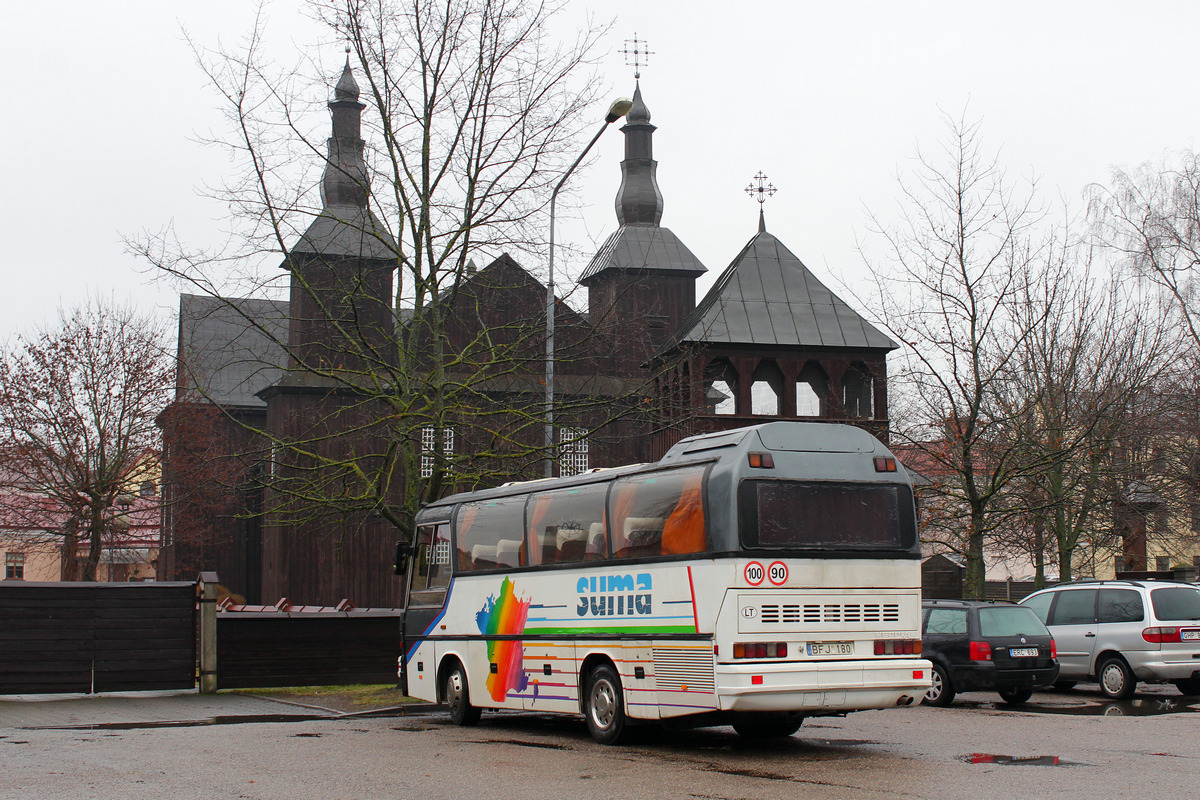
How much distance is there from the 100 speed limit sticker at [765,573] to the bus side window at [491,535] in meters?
3.64

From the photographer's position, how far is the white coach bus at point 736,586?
37.0 ft

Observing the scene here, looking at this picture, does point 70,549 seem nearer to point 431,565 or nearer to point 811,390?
point 811,390

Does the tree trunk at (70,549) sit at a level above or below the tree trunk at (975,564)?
above

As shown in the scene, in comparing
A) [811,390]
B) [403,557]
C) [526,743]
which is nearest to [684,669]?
[526,743]

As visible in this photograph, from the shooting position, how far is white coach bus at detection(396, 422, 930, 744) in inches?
444

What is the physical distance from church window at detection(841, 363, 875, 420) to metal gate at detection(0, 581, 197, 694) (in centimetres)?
2444

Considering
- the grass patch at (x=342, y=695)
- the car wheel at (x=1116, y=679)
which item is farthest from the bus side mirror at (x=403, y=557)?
the car wheel at (x=1116, y=679)

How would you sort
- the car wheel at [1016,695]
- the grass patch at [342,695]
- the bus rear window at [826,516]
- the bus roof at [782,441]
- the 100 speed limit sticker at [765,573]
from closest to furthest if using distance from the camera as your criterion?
the 100 speed limit sticker at [765,573] < the bus rear window at [826,516] < the bus roof at [782,441] < the car wheel at [1016,695] < the grass patch at [342,695]

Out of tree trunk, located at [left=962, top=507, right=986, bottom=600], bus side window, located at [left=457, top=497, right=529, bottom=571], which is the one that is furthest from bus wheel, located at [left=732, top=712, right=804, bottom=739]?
tree trunk, located at [left=962, top=507, right=986, bottom=600]

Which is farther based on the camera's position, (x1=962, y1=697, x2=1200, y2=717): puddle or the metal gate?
the metal gate

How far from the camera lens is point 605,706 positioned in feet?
41.9

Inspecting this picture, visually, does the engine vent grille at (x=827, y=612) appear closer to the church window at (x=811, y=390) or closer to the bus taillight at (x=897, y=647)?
the bus taillight at (x=897, y=647)

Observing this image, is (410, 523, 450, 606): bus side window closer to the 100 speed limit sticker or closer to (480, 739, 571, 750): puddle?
(480, 739, 571, 750): puddle

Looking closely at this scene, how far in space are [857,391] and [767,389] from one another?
292 cm
